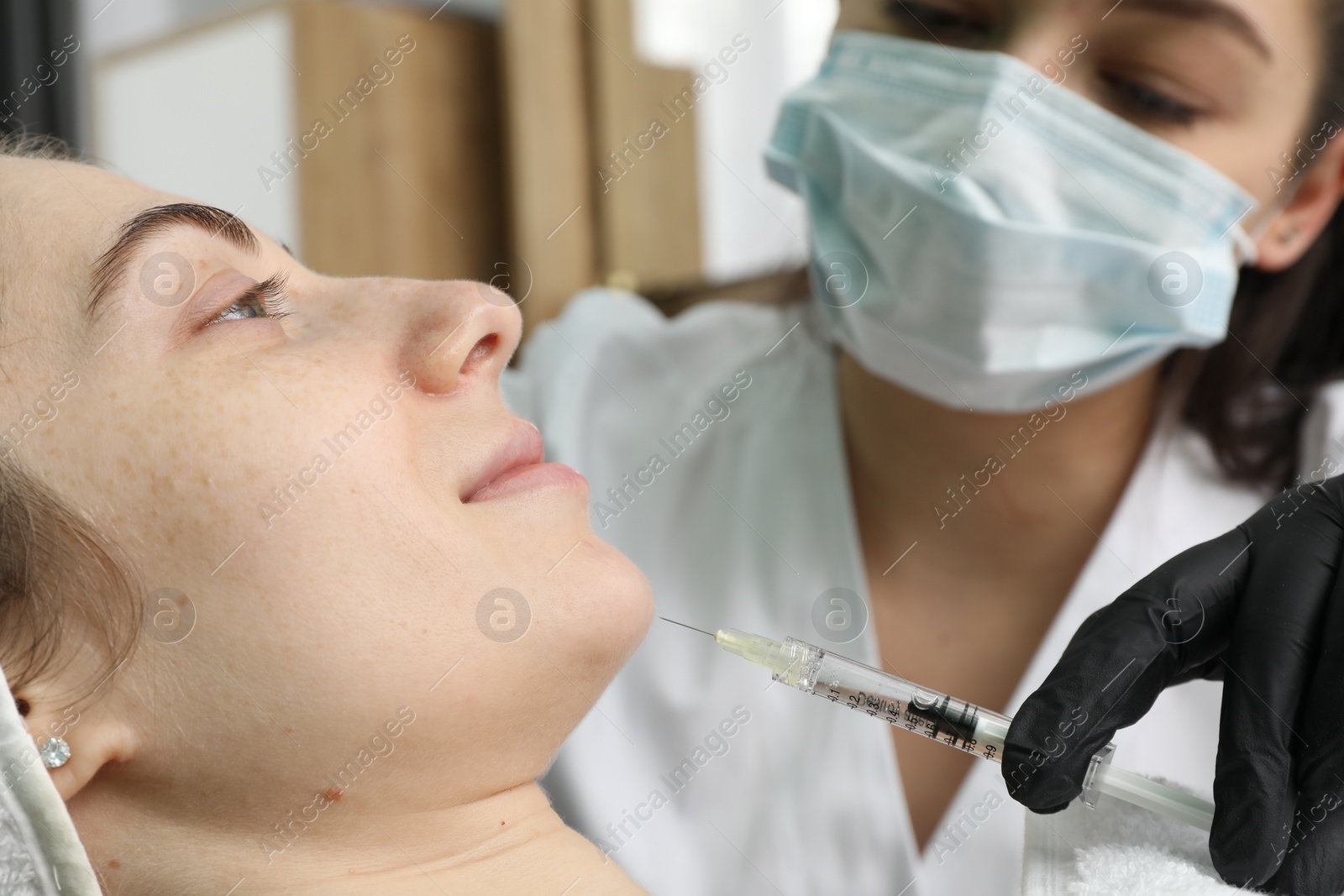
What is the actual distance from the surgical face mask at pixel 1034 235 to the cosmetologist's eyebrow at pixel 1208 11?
0.10 m

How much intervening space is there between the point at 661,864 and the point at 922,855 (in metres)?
0.27

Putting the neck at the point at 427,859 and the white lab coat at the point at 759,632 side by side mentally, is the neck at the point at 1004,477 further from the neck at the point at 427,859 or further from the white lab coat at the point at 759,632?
the neck at the point at 427,859

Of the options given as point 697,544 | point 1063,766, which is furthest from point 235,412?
point 697,544

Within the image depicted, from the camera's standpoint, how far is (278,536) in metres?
0.71

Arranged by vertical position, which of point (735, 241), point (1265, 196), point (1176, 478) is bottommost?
point (735, 241)

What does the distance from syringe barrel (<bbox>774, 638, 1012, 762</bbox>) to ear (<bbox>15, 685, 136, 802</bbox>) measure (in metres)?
0.46

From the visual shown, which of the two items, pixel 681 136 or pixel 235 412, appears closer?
pixel 235 412

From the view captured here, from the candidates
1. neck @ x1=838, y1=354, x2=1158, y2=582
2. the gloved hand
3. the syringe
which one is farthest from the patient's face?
neck @ x1=838, y1=354, x2=1158, y2=582

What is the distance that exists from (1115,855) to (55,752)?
709mm

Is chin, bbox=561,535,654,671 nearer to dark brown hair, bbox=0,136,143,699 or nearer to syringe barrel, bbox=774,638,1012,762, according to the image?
syringe barrel, bbox=774,638,1012,762

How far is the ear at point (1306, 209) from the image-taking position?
121 centimetres

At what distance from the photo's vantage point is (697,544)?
1376mm

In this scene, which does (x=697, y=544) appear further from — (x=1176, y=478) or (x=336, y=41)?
(x=336, y=41)

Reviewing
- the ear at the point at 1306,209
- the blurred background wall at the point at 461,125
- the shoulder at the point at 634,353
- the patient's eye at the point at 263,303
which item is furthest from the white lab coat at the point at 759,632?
the blurred background wall at the point at 461,125
